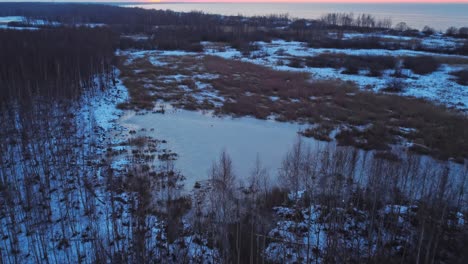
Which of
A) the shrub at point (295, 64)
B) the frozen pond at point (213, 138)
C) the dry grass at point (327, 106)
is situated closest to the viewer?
the frozen pond at point (213, 138)

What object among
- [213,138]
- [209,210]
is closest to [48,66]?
[213,138]

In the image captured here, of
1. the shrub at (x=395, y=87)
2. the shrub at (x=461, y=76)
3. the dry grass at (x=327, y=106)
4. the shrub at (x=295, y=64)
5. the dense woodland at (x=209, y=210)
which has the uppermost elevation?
the shrub at (x=295, y=64)

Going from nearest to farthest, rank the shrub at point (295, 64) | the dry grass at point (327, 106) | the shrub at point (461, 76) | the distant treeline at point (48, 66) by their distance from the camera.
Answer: the dry grass at point (327, 106) → the distant treeline at point (48, 66) → the shrub at point (461, 76) → the shrub at point (295, 64)

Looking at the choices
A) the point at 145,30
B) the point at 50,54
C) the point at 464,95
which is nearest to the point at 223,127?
the point at 50,54

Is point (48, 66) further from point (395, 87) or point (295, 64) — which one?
point (395, 87)

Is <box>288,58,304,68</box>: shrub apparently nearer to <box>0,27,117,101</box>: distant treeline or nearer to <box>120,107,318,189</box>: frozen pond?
<box>120,107,318,189</box>: frozen pond

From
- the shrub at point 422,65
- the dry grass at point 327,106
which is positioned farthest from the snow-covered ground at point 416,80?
the dry grass at point 327,106

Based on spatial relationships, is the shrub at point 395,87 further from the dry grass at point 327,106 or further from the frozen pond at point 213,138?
the frozen pond at point 213,138
